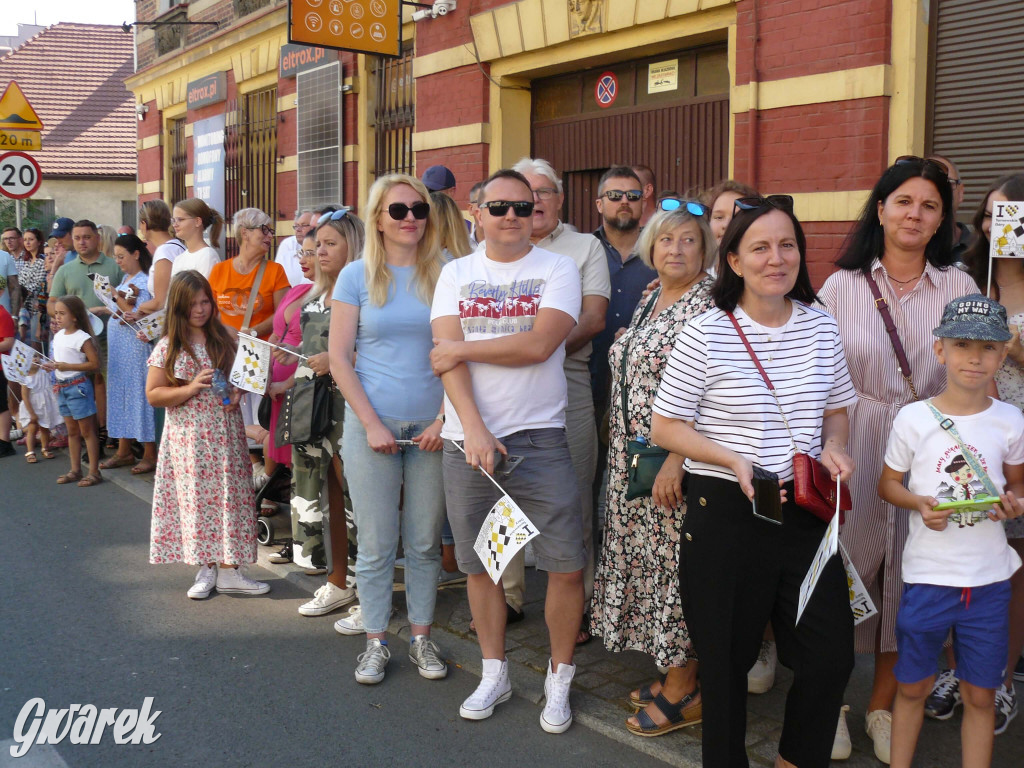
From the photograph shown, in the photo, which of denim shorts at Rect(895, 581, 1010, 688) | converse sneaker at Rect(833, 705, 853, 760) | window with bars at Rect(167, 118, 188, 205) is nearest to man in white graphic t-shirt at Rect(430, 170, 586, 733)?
converse sneaker at Rect(833, 705, 853, 760)

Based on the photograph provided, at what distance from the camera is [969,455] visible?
10.6 ft

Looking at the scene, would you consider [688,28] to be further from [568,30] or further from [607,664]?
[607,664]

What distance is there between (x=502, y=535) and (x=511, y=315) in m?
0.83

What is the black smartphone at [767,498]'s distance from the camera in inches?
118

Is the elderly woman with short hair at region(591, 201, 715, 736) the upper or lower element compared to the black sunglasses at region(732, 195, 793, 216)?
lower

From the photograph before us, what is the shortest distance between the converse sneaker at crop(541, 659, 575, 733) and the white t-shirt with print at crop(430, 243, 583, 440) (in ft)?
3.25

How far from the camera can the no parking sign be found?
9.29 meters

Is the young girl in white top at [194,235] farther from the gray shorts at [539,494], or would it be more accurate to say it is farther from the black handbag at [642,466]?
the black handbag at [642,466]

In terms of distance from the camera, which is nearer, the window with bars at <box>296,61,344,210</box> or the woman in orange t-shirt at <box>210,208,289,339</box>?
the woman in orange t-shirt at <box>210,208,289,339</box>

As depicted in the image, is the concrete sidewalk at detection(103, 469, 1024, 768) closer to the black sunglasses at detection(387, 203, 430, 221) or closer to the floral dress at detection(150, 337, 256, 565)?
the floral dress at detection(150, 337, 256, 565)

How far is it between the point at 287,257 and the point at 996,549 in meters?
6.46

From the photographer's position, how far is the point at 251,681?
4473 millimetres

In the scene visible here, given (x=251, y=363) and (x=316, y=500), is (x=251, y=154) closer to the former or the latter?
(x=251, y=363)

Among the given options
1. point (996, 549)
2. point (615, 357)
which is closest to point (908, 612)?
point (996, 549)
